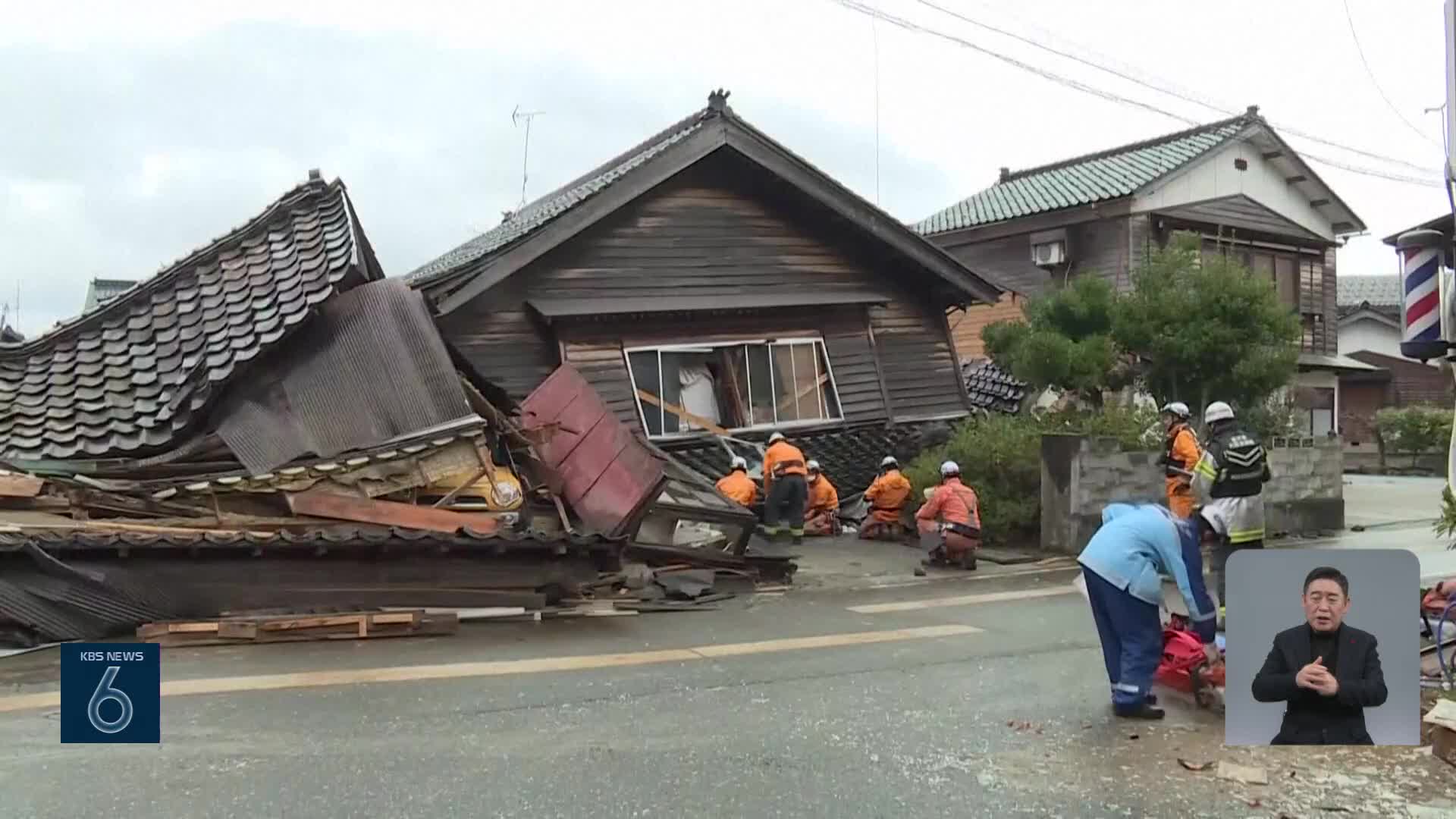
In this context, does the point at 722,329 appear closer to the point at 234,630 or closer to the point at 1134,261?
the point at 234,630

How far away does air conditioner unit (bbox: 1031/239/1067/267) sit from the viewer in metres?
21.9

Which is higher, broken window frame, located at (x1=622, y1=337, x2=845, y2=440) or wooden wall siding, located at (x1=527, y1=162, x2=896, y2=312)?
wooden wall siding, located at (x1=527, y1=162, x2=896, y2=312)

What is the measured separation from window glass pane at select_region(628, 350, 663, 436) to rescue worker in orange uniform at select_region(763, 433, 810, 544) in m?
1.85

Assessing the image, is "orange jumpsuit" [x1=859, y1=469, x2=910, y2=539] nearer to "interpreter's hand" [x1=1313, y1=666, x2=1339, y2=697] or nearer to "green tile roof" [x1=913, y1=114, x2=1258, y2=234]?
"interpreter's hand" [x1=1313, y1=666, x2=1339, y2=697]

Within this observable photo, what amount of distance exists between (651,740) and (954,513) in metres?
6.34

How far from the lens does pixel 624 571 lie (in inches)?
354

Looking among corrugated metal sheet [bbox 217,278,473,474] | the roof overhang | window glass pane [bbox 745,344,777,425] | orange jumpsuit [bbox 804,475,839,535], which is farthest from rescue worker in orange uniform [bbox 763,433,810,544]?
the roof overhang

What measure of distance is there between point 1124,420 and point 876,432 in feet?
11.7

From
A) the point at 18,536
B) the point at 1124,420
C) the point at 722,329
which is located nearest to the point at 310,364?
the point at 18,536

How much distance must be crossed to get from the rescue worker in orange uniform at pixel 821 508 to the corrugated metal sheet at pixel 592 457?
4166 millimetres

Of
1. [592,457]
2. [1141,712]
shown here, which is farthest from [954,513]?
[1141,712]

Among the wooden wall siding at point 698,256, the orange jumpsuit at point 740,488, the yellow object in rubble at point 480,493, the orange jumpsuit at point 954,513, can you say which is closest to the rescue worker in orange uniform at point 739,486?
the orange jumpsuit at point 740,488

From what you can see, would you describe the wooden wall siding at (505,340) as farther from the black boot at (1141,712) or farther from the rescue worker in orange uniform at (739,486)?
the black boot at (1141,712)

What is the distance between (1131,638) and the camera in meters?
5.61
